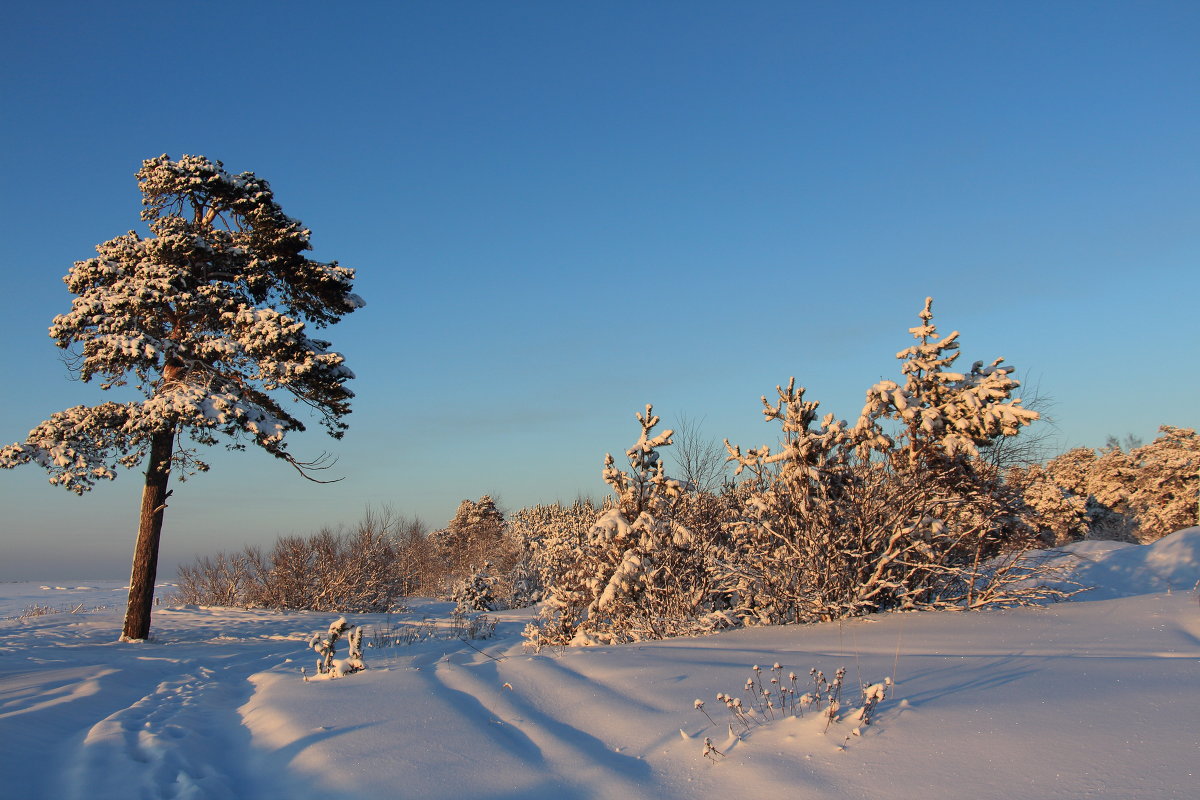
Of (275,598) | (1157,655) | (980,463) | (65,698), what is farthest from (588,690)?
(275,598)

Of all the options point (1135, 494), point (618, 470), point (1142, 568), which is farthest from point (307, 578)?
point (1135, 494)

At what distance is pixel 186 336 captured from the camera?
1270cm

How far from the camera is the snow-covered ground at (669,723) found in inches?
120

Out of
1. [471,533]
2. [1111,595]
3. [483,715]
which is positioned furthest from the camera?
[471,533]

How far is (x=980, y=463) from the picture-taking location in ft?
29.4

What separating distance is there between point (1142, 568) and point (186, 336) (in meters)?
17.9

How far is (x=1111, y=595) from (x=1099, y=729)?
9.14 m

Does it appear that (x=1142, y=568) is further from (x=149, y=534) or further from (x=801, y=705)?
(x=149, y=534)

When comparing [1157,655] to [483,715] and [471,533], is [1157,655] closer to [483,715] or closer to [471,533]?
[483,715]

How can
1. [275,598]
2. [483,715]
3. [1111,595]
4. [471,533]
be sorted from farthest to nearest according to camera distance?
[471,533] < [275,598] < [1111,595] < [483,715]

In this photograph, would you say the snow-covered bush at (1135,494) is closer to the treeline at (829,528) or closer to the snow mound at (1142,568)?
the snow mound at (1142,568)

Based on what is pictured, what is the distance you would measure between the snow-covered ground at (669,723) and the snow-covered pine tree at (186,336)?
15.7 feet

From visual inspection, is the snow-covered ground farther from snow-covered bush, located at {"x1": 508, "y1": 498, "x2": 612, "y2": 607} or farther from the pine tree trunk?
the pine tree trunk

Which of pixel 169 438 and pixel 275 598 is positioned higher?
pixel 169 438
